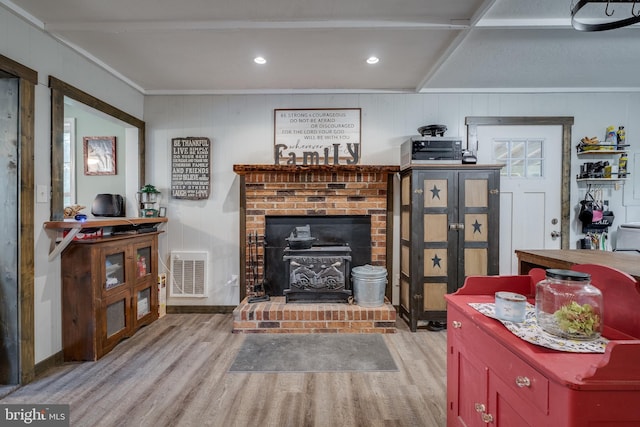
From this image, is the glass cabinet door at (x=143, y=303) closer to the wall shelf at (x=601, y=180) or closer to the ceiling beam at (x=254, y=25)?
the ceiling beam at (x=254, y=25)

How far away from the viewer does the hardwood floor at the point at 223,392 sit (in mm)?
1769

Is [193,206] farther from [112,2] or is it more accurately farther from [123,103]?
[112,2]

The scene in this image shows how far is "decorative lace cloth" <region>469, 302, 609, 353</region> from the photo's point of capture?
954 millimetres

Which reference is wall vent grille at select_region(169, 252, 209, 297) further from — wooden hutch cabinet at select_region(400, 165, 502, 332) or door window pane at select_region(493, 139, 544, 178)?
door window pane at select_region(493, 139, 544, 178)

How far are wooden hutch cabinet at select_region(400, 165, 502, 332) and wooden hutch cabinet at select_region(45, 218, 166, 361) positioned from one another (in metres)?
2.66

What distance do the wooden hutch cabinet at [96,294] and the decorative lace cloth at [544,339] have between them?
2.71 m

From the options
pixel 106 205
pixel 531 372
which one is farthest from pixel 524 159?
pixel 106 205

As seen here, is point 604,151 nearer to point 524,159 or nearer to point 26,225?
point 524,159

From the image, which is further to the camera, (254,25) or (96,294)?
(96,294)

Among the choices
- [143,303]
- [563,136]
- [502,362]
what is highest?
[563,136]

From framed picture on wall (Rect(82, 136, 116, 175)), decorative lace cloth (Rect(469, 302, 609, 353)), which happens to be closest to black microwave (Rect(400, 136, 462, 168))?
decorative lace cloth (Rect(469, 302, 609, 353))

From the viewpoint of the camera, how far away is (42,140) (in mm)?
2268

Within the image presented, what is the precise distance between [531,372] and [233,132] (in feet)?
10.9

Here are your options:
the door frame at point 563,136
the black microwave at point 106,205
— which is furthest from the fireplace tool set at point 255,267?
the door frame at point 563,136
